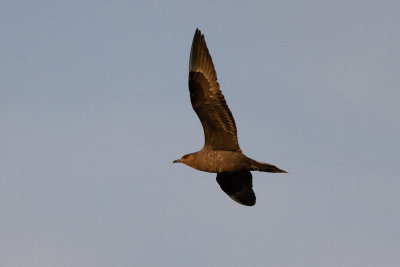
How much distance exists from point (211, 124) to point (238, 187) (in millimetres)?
2541

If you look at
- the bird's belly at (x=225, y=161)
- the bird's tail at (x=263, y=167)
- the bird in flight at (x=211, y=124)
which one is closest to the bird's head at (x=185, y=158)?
the bird in flight at (x=211, y=124)

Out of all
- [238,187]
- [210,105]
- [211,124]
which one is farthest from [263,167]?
[238,187]

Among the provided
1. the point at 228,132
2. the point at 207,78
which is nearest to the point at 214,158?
the point at 228,132

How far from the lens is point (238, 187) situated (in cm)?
1689

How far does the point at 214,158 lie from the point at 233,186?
2.09 metres

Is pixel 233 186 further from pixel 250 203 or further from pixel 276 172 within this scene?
pixel 276 172

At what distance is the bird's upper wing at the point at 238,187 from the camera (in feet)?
54.8

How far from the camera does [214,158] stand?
15031 millimetres

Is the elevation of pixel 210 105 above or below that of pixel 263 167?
above

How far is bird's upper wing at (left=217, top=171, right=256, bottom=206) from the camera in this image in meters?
16.7

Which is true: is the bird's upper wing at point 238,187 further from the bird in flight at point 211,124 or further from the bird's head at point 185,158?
the bird's head at point 185,158

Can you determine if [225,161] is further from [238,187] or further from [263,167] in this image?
[238,187]

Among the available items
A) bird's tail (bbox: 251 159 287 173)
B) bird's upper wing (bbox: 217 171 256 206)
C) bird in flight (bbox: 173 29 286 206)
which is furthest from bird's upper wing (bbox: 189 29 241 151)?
bird's upper wing (bbox: 217 171 256 206)

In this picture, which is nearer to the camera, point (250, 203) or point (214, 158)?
point (214, 158)
